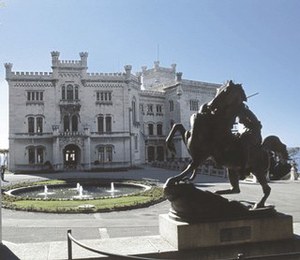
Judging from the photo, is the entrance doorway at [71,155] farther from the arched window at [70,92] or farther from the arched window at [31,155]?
the arched window at [70,92]

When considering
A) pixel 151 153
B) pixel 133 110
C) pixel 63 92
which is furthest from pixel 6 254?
pixel 151 153

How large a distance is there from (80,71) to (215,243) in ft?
166

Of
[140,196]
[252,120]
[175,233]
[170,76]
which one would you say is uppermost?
[170,76]

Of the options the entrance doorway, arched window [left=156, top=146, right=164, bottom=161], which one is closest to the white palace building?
the entrance doorway

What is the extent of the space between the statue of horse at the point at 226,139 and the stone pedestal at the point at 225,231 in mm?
463

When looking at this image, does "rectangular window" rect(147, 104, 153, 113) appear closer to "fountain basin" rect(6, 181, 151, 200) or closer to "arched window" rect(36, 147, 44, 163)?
"arched window" rect(36, 147, 44, 163)

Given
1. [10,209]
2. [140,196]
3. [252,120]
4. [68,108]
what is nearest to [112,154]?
[68,108]

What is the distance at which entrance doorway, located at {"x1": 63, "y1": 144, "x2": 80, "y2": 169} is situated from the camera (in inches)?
2072

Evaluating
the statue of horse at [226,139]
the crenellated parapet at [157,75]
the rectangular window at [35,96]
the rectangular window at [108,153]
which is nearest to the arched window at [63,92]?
the rectangular window at [35,96]

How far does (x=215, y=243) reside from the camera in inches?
239

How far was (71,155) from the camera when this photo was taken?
54.9 m

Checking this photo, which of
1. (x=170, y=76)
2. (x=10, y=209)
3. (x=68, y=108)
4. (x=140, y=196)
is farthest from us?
(x=170, y=76)

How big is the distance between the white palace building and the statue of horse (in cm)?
4551

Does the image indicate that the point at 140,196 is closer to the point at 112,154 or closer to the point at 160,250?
the point at 160,250
